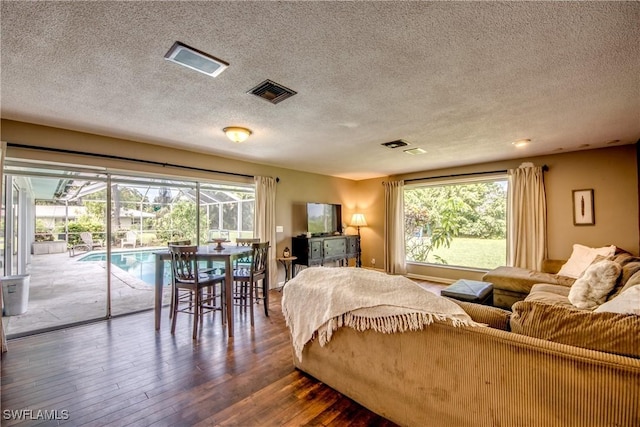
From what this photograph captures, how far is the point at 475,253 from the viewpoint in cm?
565

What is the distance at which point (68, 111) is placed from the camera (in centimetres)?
278

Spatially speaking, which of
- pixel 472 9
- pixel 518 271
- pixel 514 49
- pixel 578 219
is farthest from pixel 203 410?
pixel 578 219

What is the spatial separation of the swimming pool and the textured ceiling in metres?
1.74

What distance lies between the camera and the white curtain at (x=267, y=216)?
516 cm

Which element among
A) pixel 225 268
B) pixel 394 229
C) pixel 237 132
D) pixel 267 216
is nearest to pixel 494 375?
pixel 225 268

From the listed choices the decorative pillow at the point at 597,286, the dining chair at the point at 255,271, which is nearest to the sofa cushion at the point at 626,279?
the decorative pillow at the point at 597,286

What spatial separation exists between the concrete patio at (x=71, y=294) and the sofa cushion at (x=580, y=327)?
4529mm

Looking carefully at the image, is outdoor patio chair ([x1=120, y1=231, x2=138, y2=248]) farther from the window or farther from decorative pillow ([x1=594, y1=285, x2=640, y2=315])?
the window

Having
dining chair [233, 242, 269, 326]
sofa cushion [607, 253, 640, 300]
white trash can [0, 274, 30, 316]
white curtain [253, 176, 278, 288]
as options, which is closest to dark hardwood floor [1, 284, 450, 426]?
dining chair [233, 242, 269, 326]

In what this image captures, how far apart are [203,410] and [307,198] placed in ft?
15.2

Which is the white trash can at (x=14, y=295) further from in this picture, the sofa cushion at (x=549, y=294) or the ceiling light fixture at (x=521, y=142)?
the ceiling light fixture at (x=521, y=142)

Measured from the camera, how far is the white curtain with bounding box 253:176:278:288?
516cm

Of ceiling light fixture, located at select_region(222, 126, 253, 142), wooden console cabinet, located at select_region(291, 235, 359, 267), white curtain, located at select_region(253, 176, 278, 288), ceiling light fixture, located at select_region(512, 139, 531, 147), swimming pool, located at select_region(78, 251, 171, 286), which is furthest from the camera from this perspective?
wooden console cabinet, located at select_region(291, 235, 359, 267)

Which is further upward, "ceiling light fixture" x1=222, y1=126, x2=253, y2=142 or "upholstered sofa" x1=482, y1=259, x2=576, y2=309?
"ceiling light fixture" x1=222, y1=126, x2=253, y2=142
